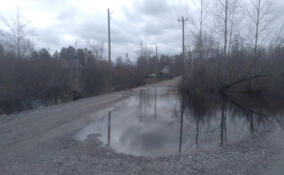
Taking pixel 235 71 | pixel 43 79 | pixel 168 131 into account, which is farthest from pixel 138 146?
pixel 235 71

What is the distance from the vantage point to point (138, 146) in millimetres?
8617

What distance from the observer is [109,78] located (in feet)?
114

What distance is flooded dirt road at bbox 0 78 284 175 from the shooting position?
609 centimetres

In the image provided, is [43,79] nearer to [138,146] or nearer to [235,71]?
[138,146]

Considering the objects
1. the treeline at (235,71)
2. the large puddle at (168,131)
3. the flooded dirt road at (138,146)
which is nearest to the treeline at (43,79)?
the flooded dirt road at (138,146)

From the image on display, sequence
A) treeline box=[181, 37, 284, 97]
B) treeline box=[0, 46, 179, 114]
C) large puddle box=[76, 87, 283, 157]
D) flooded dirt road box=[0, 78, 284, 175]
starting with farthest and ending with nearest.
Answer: treeline box=[181, 37, 284, 97] → treeline box=[0, 46, 179, 114] → large puddle box=[76, 87, 283, 157] → flooded dirt road box=[0, 78, 284, 175]

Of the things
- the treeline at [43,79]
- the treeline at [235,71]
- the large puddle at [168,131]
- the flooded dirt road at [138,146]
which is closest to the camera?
the flooded dirt road at [138,146]

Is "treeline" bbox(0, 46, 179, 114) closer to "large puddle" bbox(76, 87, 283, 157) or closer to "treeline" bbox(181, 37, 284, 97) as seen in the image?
"large puddle" bbox(76, 87, 283, 157)

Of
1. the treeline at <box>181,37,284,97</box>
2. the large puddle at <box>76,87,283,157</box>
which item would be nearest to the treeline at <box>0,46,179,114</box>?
the large puddle at <box>76,87,283,157</box>

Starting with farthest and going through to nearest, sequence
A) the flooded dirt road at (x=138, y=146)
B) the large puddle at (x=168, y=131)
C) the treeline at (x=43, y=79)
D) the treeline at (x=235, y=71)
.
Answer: the treeline at (x=235, y=71), the treeline at (x=43, y=79), the large puddle at (x=168, y=131), the flooded dirt road at (x=138, y=146)

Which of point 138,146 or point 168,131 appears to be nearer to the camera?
point 138,146

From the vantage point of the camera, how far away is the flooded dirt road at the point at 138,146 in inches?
240

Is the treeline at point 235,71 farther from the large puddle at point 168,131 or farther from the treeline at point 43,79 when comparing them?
the large puddle at point 168,131

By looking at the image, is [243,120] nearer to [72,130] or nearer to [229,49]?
[72,130]
